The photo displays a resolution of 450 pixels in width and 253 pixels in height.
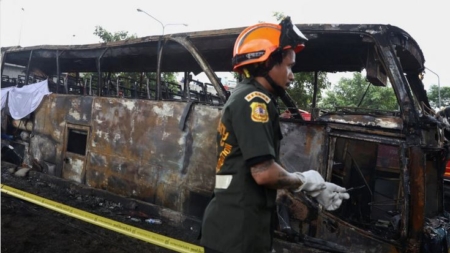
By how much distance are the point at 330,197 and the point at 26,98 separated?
26.6 ft

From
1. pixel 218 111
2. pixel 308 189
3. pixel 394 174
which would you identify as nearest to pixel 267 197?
pixel 308 189

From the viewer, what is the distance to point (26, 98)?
7.98 m

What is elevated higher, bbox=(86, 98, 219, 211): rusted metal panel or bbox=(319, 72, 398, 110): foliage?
bbox=(319, 72, 398, 110): foliage

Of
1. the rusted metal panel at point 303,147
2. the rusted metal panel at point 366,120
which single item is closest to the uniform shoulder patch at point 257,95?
the rusted metal panel at point 303,147

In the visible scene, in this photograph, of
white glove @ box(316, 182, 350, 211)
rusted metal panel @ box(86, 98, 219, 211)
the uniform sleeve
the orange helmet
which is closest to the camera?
the uniform sleeve

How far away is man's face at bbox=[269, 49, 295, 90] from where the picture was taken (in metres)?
1.92

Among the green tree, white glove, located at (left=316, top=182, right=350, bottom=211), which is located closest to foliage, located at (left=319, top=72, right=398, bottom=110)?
the green tree

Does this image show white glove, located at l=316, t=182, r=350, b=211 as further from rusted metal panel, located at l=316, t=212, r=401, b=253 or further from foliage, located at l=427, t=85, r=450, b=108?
foliage, located at l=427, t=85, r=450, b=108

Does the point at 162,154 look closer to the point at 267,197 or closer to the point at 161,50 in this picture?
the point at 161,50

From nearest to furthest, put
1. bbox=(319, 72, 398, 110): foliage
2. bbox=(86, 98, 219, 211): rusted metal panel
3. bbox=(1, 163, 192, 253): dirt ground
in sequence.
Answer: bbox=(1, 163, 192, 253): dirt ground
bbox=(86, 98, 219, 211): rusted metal panel
bbox=(319, 72, 398, 110): foliage

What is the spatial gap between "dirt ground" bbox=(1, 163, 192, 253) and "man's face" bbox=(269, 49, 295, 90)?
3.49 metres

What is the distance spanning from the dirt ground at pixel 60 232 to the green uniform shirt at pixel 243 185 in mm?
3097

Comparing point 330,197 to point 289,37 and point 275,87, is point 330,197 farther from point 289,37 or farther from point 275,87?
point 289,37

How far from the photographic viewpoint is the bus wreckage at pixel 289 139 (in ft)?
11.7
